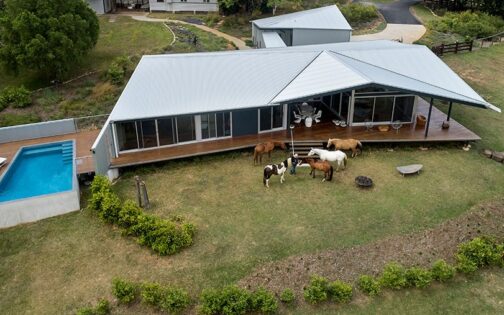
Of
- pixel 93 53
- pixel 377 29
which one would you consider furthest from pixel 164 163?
pixel 377 29

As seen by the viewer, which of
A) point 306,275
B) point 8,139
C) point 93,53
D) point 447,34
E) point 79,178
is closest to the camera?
point 306,275

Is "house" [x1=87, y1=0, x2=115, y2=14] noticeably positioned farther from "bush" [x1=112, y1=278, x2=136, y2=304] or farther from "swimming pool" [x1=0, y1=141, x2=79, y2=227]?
"bush" [x1=112, y1=278, x2=136, y2=304]

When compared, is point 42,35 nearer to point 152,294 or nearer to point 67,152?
point 67,152

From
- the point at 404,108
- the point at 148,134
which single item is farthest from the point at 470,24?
the point at 148,134

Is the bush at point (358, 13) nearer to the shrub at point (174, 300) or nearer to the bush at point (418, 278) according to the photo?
the bush at point (418, 278)

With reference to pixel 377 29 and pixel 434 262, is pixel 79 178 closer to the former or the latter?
pixel 434 262
